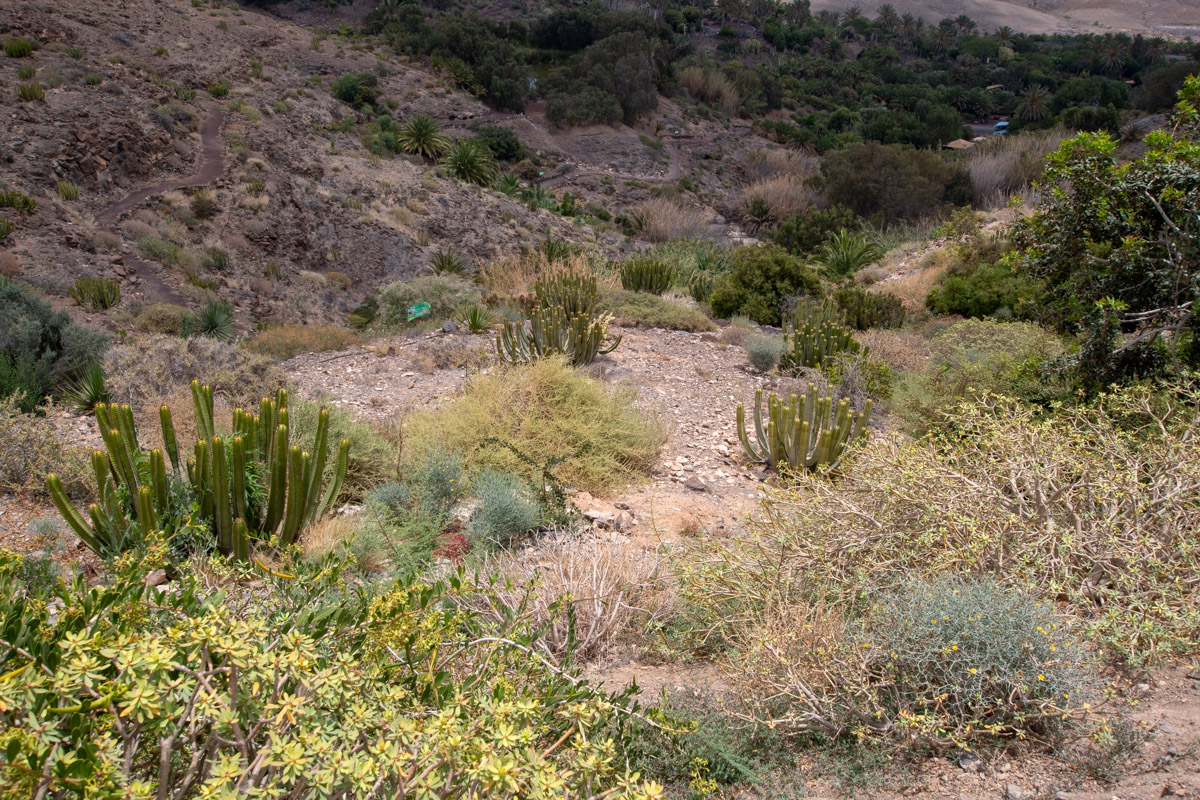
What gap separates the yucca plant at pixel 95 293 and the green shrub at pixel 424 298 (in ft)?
15.6

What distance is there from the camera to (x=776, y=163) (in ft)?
124

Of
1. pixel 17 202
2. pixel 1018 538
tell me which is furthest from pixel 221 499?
pixel 17 202

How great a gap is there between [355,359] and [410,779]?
8212 mm

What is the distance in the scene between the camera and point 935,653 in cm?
238

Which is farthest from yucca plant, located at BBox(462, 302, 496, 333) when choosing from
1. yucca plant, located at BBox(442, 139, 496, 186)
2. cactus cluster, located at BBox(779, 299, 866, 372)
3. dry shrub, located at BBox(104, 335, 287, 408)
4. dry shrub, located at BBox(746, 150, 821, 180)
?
dry shrub, located at BBox(746, 150, 821, 180)

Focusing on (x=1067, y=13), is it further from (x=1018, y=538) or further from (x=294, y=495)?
(x=294, y=495)

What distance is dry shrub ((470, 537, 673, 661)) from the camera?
122 inches

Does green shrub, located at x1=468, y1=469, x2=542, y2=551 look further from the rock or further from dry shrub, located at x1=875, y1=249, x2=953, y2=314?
dry shrub, located at x1=875, y1=249, x2=953, y2=314

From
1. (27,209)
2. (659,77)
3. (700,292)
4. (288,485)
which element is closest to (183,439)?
(288,485)

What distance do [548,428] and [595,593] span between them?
2.53 metres

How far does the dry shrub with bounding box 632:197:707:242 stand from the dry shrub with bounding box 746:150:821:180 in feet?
38.7

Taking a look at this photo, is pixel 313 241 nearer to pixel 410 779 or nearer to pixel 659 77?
pixel 410 779

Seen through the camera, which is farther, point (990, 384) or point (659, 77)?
point (659, 77)

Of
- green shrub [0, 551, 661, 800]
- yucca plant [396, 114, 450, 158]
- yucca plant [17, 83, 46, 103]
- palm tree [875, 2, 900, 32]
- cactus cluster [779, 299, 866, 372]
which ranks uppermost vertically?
palm tree [875, 2, 900, 32]
